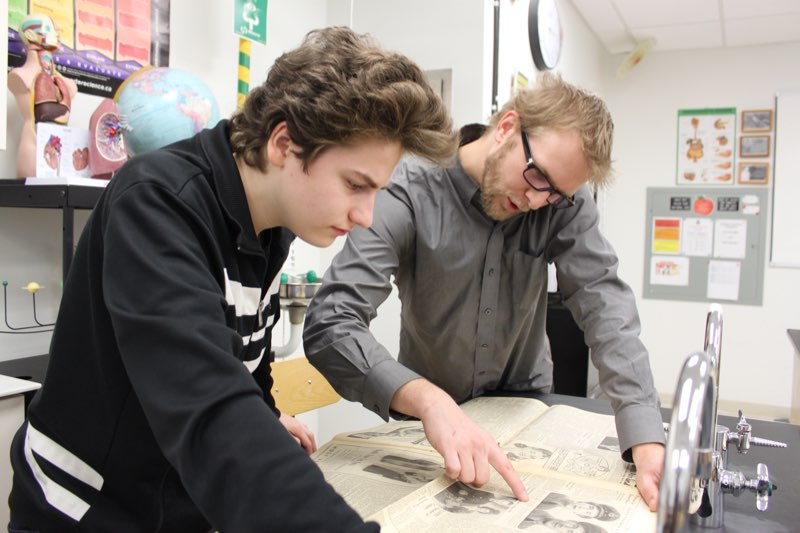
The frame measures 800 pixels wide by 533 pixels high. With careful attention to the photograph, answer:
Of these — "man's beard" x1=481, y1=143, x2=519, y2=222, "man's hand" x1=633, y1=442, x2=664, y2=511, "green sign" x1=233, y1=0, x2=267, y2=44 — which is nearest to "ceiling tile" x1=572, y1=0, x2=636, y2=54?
"green sign" x1=233, y1=0, x2=267, y2=44

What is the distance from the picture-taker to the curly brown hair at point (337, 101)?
696 millimetres

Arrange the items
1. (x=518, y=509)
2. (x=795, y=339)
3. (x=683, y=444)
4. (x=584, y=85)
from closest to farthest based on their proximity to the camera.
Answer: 1. (x=683, y=444)
2. (x=518, y=509)
3. (x=795, y=339)
4. (x=584, y=85)

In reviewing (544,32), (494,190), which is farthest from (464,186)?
(544,32)

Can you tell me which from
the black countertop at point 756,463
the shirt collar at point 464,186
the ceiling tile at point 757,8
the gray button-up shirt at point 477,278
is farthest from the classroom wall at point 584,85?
the shirt collar at point 464,186

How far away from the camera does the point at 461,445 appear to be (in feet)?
2.94

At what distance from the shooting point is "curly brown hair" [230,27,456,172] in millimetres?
696

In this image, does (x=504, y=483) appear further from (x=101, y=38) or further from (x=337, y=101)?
(x=101, y=38)

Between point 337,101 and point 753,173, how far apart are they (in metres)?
4.29

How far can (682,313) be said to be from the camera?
4.50 m

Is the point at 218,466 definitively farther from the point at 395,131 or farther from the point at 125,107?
the point at 125,107

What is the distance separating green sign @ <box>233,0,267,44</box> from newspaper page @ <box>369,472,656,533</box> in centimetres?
153

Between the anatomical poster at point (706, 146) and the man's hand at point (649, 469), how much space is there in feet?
12.7

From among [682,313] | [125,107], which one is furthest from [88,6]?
[682,313]

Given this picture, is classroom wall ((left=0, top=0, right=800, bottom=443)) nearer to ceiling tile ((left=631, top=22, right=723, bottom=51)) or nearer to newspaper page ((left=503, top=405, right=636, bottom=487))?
ceiling tile ((left=631, top=22, right=723, bottom=51))
